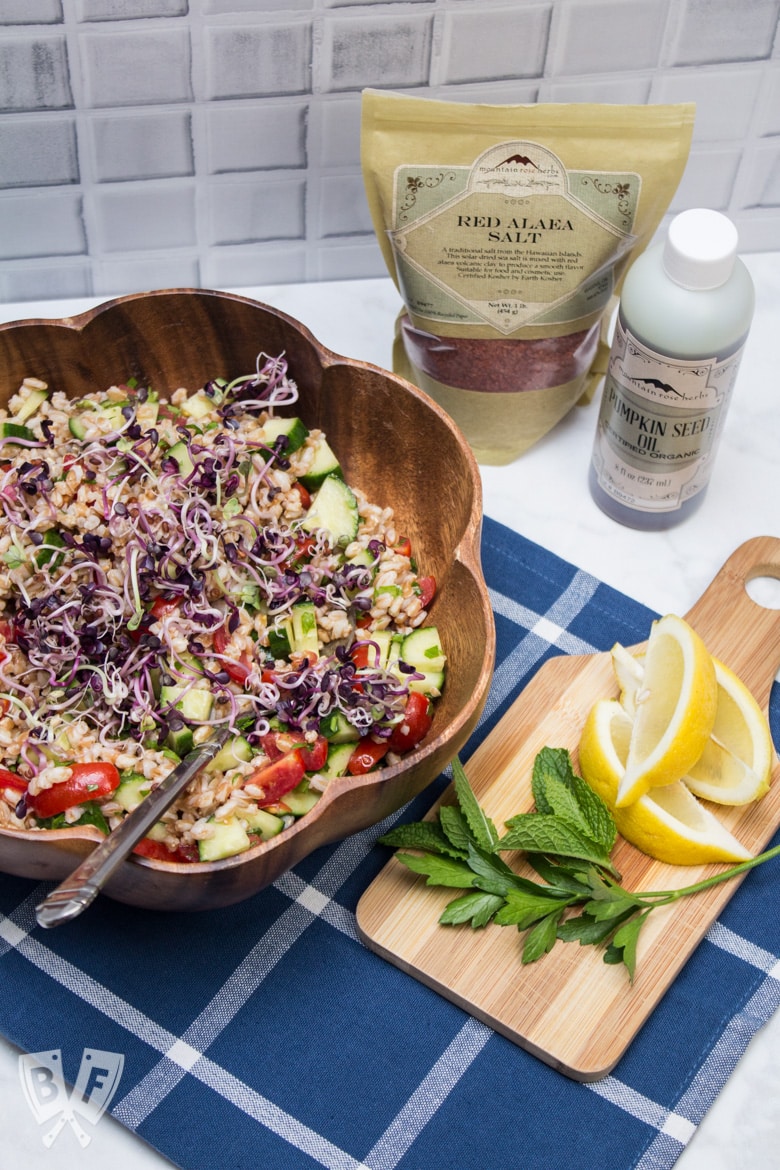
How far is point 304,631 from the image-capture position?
5.08 feet

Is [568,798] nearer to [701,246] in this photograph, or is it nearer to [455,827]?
[455,827]

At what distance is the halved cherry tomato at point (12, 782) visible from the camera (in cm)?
139

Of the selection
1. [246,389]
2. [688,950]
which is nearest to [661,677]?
[688,950]

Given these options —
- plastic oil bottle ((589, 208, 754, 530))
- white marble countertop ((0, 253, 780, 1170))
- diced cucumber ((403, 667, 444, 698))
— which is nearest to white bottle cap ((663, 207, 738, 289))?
plastic oil bottle ((589, 208, 754, 530))

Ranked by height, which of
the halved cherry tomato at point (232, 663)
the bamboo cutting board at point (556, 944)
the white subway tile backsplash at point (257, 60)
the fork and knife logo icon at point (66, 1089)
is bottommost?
the fork and knife logo icon at point (66, 1089)

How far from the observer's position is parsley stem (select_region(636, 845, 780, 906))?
1461 mm

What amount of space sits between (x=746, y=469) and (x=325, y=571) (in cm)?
A: 71

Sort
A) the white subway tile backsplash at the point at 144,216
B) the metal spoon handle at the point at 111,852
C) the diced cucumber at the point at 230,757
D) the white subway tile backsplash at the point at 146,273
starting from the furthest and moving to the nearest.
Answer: the white subway tile backsplash at the point at 146,273, the white subway tile backsplash at the point at 144,216, the diced cucumber at the point at 230,757, the metal spoon handle at the point at 111,852

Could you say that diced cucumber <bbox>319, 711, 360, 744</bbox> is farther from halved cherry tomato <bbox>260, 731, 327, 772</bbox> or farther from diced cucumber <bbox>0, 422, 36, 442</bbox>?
diced cucumber <bbox>0, 422, 36, 442</bbox>

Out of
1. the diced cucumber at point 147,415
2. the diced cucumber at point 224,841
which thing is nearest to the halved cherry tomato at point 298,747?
the diced cucumber at point 224,841

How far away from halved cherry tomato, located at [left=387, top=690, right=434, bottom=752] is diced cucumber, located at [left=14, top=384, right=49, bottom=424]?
625 millimetres

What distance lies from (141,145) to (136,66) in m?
0.13

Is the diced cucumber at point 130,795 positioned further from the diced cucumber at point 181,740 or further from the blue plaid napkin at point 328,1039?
the blue plaid napkin at point 328,1039

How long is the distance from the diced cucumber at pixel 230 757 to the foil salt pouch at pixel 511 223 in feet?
2.17
